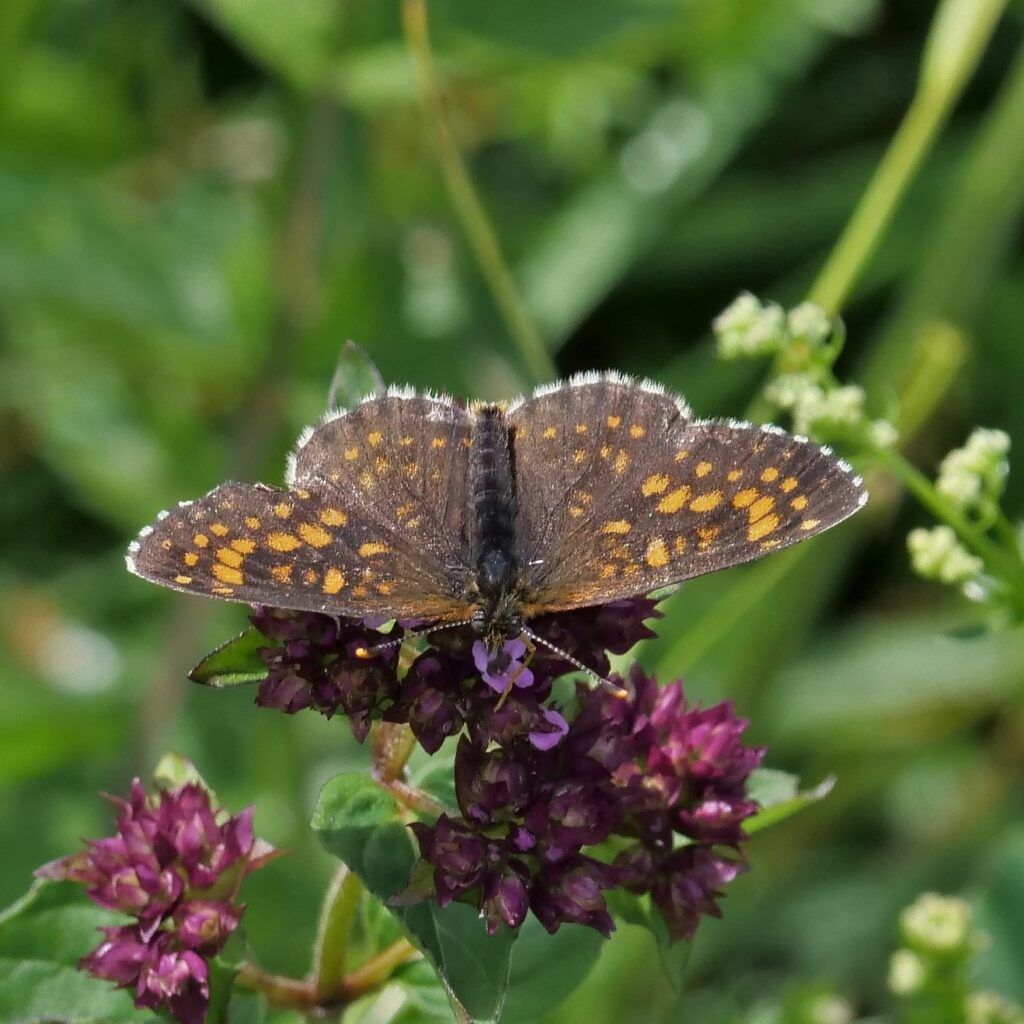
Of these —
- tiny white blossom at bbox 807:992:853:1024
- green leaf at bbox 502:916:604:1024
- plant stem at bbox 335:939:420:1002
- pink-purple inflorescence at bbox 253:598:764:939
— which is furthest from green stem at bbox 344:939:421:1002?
tiny white blossom at bbox 807:992:853:1024

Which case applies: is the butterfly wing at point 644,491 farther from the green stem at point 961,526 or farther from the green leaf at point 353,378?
the green stem at point 961,526

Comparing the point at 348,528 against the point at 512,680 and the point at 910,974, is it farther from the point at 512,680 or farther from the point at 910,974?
the point at 910,974

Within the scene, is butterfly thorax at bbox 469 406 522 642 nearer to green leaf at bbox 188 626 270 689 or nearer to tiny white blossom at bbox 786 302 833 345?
green leaf at bbox 188 626 270 689

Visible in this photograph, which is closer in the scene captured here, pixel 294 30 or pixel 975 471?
pixel 975 471

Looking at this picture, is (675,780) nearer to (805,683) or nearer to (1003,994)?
(1003,994)

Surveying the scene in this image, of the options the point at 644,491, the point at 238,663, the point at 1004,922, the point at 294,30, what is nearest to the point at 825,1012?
the point at 1004,922

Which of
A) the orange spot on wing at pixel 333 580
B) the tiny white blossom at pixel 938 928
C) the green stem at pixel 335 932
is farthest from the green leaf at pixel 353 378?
the tiny white blossom at pixel 938 928
